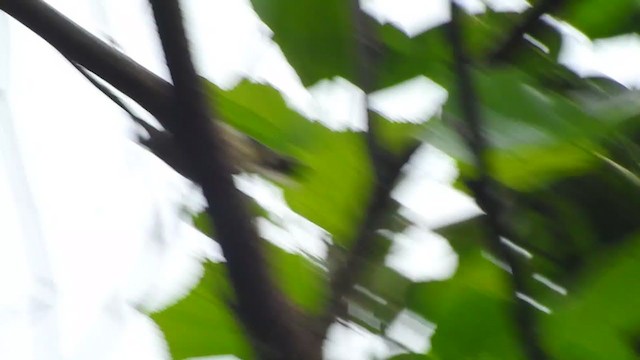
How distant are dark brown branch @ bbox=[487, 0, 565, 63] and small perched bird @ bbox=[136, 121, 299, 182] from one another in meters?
0.08

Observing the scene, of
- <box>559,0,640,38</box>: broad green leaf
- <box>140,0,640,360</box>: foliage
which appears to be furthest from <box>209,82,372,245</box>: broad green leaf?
<box>559,0,640,38</box>: broad green leaf

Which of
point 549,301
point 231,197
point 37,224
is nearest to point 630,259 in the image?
point 549,301

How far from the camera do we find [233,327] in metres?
0.24

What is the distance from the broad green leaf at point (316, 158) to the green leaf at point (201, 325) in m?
0.04

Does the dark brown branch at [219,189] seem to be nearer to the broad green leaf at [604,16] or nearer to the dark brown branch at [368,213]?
the dark brown branch at [368,213]

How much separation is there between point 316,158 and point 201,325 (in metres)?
0.06

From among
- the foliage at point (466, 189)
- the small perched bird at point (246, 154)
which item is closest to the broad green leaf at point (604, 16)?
the foliage at point (466, 189)

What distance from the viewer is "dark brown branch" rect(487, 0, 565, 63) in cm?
27

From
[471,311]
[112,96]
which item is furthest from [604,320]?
[112,96]

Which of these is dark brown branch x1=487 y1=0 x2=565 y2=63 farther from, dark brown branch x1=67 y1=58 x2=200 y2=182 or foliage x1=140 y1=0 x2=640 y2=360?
dark brown branch x1=67 y1=58 x2=200 y2=182

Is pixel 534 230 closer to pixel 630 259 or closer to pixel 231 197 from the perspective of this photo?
pixel 630 259

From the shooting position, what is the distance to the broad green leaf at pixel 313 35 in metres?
0.27

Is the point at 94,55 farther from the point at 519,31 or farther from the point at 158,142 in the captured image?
the point at 519,31

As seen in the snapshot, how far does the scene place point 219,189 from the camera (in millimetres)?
159
